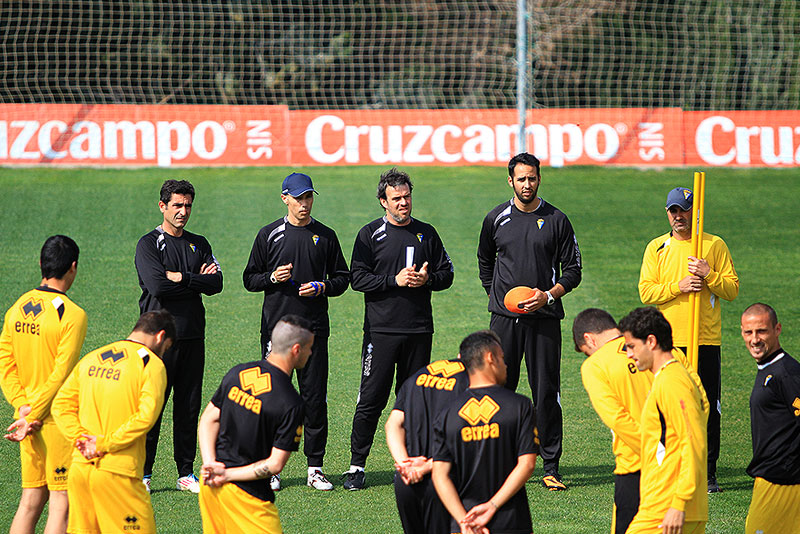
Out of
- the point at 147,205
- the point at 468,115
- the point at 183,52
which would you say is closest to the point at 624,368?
the point at 147,205

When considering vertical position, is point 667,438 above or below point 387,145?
below

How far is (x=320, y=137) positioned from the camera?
2388 cm

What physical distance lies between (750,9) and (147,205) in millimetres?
21703

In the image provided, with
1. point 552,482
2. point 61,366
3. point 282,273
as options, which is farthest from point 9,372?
point 552,482

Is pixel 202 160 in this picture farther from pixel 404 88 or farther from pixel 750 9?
pixel 750 9

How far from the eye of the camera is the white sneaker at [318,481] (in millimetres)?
8008

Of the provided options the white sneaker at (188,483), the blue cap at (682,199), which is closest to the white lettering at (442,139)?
the blue cap at (682,199)

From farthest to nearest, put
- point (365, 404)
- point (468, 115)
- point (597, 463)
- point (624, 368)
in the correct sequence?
point (468, 115), point (597, 463), point (365, 404), point (624, 368)

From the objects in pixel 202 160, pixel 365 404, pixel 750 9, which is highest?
pixel 750 9

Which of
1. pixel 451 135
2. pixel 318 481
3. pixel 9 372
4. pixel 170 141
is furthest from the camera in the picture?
pixel 451 135

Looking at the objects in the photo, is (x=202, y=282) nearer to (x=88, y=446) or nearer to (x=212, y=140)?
(x=88, y=446)

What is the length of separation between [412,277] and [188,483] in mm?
2525

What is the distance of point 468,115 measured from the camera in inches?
933

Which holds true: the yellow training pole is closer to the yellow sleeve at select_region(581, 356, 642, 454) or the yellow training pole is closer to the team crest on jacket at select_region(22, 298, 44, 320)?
the yellow sleeve at select_region(581, 356, 642, 454)
